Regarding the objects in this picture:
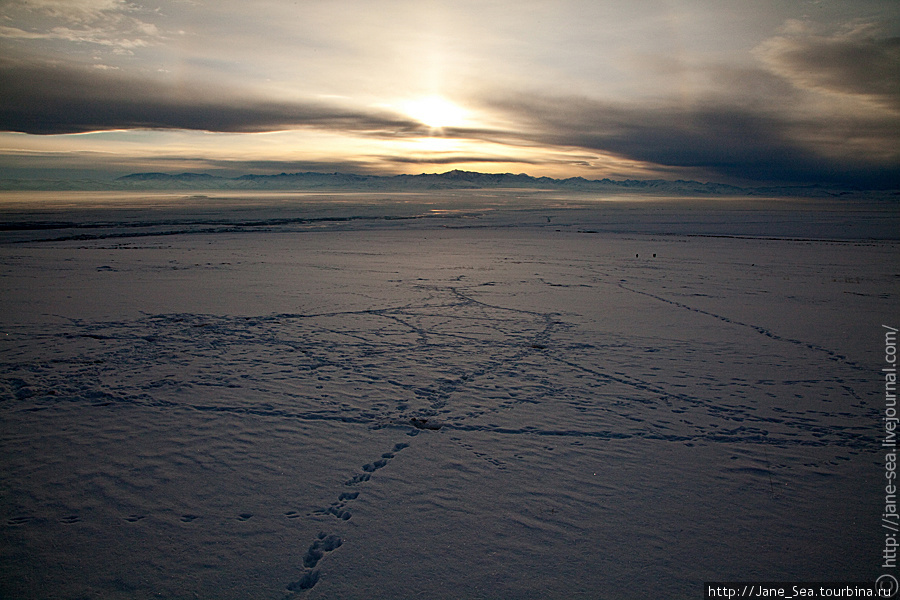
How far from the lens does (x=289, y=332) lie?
25.4 ft

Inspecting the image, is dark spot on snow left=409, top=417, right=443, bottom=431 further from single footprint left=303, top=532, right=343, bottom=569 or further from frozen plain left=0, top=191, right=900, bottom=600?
single footprint left=303, top=532, right=343, bottom=569

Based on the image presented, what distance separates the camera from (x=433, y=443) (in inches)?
180

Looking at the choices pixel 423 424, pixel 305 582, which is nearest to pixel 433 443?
pixel 423 424

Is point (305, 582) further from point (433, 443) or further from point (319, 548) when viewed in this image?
point (433, 443)

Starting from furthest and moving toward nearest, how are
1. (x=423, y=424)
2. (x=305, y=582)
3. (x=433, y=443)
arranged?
1. (x=423, y=424)
2. (x=433, y=443)
3. (x=305, y=582)

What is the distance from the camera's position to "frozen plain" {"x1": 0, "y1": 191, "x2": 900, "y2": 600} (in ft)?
10.3

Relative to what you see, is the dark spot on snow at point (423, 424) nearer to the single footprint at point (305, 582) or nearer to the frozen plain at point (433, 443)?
the frozen plain at point (433, 443)

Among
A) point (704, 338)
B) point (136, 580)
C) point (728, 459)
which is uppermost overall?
point (704, 338)

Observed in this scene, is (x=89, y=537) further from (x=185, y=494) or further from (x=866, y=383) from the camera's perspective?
(x=866, y=383)

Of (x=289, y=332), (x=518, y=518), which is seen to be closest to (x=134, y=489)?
(x=518, y=518)

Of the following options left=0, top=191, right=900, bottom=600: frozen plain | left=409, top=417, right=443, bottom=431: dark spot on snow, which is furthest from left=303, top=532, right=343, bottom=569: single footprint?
left=409, top=417, right=443, bottom=431: dark spot on snow

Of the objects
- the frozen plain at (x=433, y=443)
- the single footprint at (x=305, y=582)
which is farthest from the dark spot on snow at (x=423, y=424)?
the single footprint at (x=305, y=582)

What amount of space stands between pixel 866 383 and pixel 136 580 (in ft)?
24.8

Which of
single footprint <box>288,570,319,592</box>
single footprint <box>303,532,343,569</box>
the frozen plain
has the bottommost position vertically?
single footprint <box>288,570,319,592</box>
